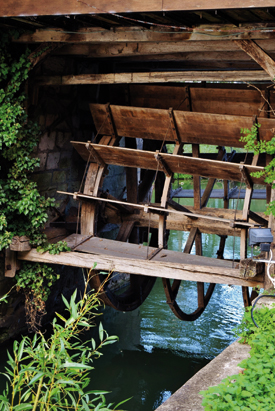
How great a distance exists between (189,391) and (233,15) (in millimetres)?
2956

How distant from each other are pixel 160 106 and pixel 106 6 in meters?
2.41

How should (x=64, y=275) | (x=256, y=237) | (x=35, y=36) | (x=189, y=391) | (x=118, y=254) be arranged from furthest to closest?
(x=64, y=275) < (x=118, y=254) < (x=35, y=36) < (x=256, y=237) < (x=189, y=391)

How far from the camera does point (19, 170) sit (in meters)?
5.25

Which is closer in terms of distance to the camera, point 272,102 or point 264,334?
point 264,334

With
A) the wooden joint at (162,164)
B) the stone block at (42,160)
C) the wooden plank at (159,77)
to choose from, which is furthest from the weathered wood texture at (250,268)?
the stone block at (42,160)

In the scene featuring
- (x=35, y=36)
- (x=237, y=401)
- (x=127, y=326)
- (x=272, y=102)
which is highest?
(x=35, y=36)

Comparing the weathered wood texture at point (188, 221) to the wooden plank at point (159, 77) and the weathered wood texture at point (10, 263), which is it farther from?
the wooden plank at point (159, 77)

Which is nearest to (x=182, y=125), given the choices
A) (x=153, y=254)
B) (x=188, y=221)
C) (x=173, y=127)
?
(x=173, y=127)

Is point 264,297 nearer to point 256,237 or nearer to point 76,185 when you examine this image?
point 256,237

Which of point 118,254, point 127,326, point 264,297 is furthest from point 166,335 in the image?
point 264,297

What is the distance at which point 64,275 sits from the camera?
6.68 meters

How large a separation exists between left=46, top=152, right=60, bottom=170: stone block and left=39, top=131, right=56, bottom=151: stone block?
10 cm

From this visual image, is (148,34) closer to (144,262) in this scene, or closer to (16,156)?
(16,156)

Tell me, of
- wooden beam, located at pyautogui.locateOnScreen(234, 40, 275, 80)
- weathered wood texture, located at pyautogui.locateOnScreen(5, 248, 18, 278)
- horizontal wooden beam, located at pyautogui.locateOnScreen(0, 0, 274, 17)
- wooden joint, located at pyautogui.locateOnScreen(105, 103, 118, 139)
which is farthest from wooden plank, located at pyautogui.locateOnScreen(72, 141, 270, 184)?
horizontal wooden beam, located at pyautogui.locateOnScreen(0, 0, 274, 17)
